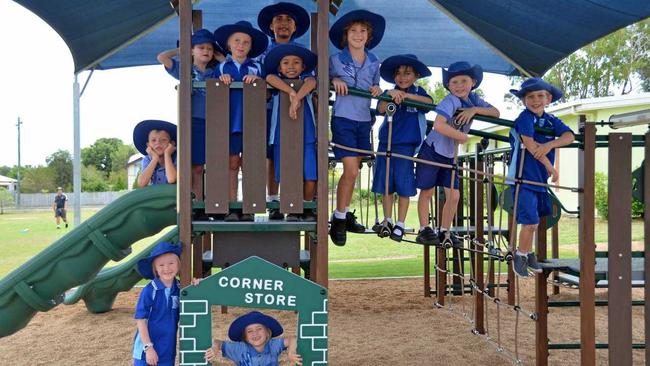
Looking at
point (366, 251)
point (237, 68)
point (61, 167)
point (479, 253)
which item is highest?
point (61, 167)

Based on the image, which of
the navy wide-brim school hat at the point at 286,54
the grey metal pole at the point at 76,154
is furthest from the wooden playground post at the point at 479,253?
the grey metal pole at the point at 76,154

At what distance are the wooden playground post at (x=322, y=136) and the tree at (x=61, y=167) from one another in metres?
62.0

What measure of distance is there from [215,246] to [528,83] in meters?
2.48

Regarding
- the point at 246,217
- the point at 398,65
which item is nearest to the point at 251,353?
the point at 246,217

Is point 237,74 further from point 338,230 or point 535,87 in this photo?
point 535,87

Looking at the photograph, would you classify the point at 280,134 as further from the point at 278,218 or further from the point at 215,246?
the point at 215,246

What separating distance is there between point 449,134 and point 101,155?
76.5 m

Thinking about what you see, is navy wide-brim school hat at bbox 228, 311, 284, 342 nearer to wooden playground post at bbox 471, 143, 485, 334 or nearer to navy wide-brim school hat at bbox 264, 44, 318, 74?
navy wide-brim school hat at bbox 264, 44, 318, 74

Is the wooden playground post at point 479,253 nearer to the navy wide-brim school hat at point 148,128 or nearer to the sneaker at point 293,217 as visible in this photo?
the sneaker at point 293,217

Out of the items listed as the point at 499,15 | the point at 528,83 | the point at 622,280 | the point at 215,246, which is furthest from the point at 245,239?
the point at 499,15

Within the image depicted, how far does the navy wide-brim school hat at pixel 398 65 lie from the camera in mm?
4492

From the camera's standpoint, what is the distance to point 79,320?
761cm

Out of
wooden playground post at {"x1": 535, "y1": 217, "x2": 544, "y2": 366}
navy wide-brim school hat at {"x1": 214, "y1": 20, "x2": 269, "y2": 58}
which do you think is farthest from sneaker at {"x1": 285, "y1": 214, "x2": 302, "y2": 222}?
wooden playground post at {"x1": 535, "y1": 217, "x2": 544, "y2": 366}

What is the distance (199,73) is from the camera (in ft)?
14.7
